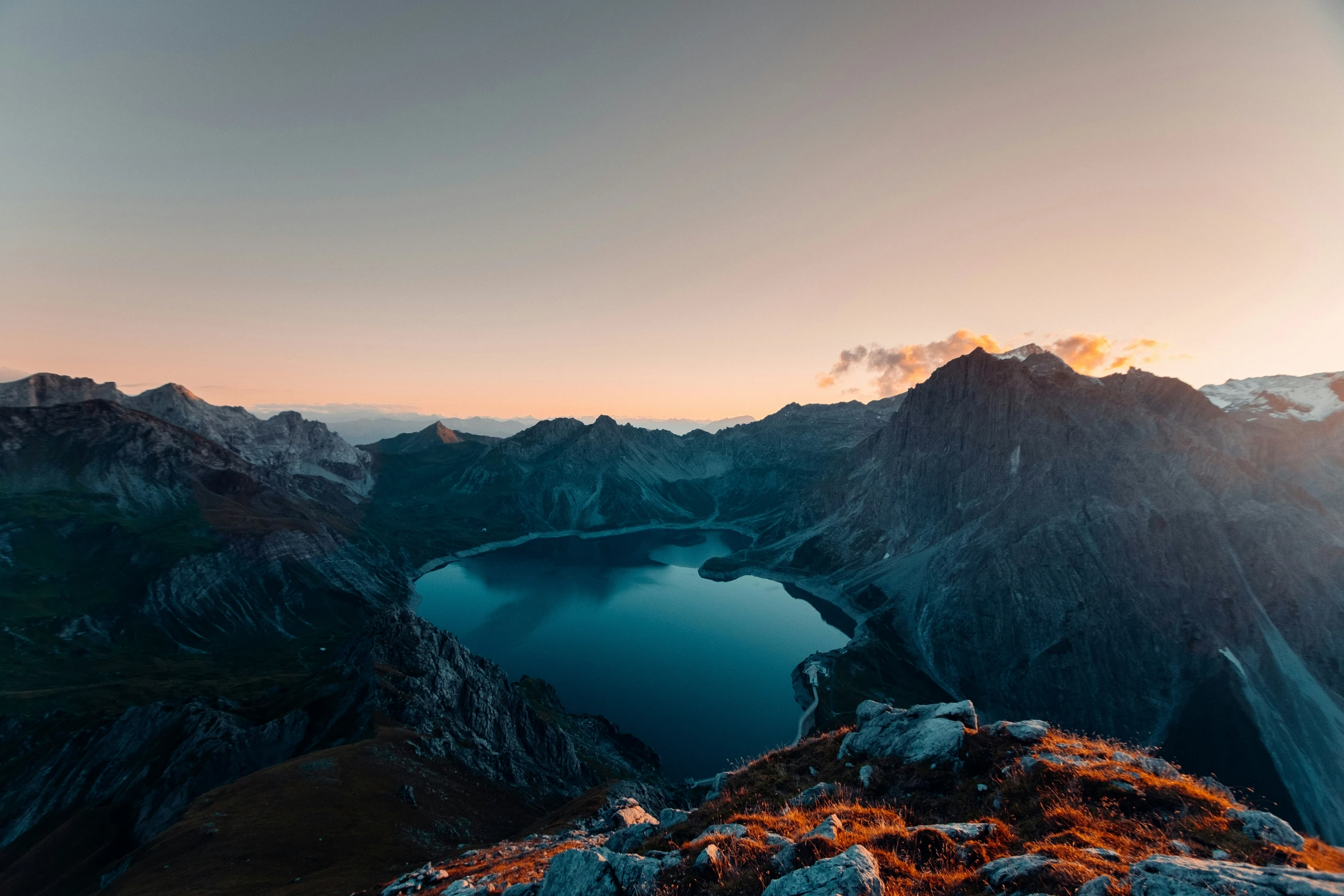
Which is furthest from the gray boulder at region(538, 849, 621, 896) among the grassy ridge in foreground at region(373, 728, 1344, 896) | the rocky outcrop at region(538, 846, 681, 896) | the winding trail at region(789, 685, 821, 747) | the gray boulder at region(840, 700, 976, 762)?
the winding trail at region(789, 685, 821, 747)

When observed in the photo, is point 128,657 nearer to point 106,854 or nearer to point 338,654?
point 338,654

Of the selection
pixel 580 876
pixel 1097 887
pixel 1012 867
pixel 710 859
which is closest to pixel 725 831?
pixel 710 859

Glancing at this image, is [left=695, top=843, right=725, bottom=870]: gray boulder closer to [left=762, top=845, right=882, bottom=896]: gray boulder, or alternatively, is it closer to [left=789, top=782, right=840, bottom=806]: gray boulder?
[left=762, top=845, right=882, bottom=896]: gray boulder

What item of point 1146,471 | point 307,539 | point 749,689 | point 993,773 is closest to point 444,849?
point 993,773

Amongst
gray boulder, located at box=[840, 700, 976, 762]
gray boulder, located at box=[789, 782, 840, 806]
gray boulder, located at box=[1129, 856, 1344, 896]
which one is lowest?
gray boulder, located at box=[789, 782, 840, 806]

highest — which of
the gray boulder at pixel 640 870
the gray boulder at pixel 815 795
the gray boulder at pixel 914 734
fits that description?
the gray boulder at pixel 640 870

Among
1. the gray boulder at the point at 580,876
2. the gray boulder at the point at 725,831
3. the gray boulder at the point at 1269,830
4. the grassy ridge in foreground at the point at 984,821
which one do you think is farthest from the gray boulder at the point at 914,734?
the gray boulder at the point at 580,876

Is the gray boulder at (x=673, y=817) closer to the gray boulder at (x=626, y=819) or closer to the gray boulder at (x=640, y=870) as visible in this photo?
the gray boulder at (x=626, y=819)
